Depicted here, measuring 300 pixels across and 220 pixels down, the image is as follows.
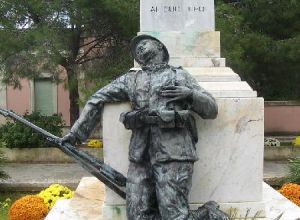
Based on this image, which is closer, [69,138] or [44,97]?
[69,138]

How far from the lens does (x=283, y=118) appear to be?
67.0 feet

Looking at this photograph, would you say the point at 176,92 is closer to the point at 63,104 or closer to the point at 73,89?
the point at 73,89

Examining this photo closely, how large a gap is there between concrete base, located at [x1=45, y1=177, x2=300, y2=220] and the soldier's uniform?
441 mm

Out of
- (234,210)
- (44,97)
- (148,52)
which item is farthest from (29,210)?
(44,97)

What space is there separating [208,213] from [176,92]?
86cm

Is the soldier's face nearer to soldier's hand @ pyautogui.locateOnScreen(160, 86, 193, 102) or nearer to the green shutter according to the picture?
soldier's hand @ pyautogui.locateOnScreen(160, 86, 193, 102)

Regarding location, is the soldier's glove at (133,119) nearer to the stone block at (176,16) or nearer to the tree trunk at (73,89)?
the stone block at (176,16)

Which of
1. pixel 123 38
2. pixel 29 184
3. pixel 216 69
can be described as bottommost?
pixel 29 184

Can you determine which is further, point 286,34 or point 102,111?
point 286,34

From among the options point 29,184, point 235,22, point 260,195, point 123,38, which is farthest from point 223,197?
point 123,38

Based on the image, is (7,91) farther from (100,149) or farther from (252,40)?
(252,40)

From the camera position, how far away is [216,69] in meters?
4.91

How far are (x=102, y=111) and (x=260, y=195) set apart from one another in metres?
1.33

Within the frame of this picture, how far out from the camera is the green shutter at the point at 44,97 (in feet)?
75.2
